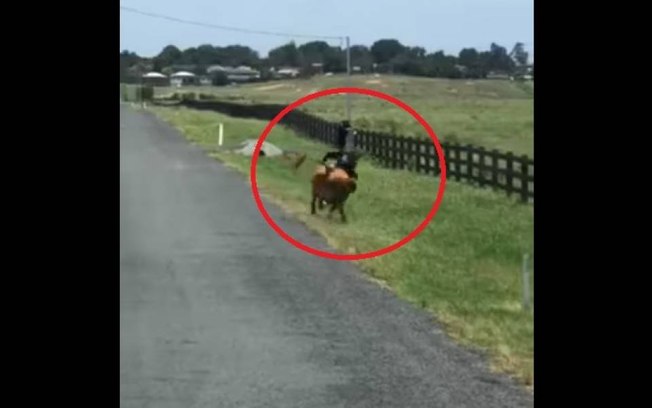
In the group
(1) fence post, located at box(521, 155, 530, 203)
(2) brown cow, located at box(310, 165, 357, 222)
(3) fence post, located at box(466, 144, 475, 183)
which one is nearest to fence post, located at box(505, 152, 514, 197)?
(1) fence post, located at box(521, 155, 530, 203)

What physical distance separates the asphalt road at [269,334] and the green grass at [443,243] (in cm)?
25

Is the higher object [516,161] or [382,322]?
[516,161]

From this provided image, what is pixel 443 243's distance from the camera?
13.0 metres

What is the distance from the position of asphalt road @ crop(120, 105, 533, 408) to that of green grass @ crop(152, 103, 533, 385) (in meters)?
0.25

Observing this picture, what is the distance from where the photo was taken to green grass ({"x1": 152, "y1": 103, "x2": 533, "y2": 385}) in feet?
28.9

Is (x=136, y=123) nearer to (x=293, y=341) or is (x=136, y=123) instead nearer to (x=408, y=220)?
(x=408, y=220)

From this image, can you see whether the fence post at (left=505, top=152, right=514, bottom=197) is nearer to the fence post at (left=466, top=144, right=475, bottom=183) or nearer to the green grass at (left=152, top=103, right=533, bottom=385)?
the green grass at (left=152, top=103, right=533, bottom=385)

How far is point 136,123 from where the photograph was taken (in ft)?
135

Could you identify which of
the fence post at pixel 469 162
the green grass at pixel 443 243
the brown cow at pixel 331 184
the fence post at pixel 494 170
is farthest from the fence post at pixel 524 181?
the brown cow at pixel 331 184

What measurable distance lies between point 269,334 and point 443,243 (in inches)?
192

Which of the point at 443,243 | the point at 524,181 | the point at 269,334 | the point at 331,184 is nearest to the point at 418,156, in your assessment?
the point at 524,181

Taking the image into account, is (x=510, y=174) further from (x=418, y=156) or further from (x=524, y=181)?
(x=418, y=156)

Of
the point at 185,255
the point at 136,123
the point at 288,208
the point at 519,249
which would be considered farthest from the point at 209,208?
the point at 136,123

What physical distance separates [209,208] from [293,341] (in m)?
9.41
